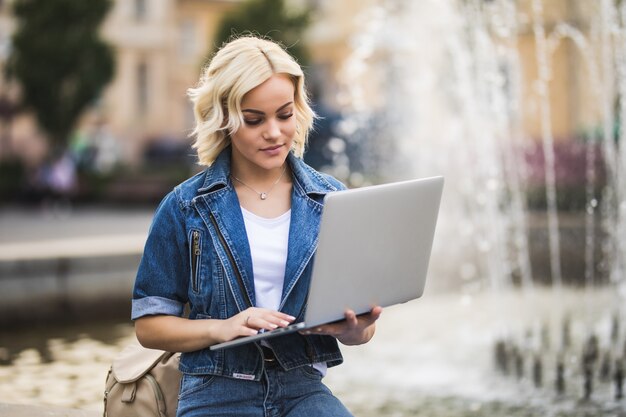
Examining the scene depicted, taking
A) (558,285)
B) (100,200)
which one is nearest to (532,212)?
(558,285)

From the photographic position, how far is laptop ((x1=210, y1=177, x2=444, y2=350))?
227 cm

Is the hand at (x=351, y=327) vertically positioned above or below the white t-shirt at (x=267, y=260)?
below

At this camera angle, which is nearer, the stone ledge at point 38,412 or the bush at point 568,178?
the stone ledge at point 38,412

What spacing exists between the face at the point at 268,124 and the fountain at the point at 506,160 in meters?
3.32

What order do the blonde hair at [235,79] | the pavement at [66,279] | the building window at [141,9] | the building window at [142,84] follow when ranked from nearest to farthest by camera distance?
the blonde hair at [235,79] → the pavement at [66,279] → the building window at [141,9] → the building window at [142,84]

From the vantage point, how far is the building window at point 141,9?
3653 cm

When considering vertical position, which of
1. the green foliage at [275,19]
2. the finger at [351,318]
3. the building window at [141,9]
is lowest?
the finger at [351,318]

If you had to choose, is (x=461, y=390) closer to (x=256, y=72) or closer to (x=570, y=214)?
(x=256, y=72)

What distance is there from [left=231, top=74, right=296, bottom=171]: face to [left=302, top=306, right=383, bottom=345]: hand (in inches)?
16.7

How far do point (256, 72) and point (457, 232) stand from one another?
35.3ft

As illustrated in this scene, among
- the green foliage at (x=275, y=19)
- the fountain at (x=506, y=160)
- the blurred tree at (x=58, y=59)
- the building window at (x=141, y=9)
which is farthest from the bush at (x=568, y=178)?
the building window at (x=141, y=9)

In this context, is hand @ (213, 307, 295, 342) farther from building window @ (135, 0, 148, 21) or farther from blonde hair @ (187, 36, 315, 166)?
building window @ (135, 0, 148, 21)

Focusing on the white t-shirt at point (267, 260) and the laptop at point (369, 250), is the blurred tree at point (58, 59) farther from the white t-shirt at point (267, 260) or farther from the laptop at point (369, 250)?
the laptop at point (369, 250)

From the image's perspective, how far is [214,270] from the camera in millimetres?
2502
